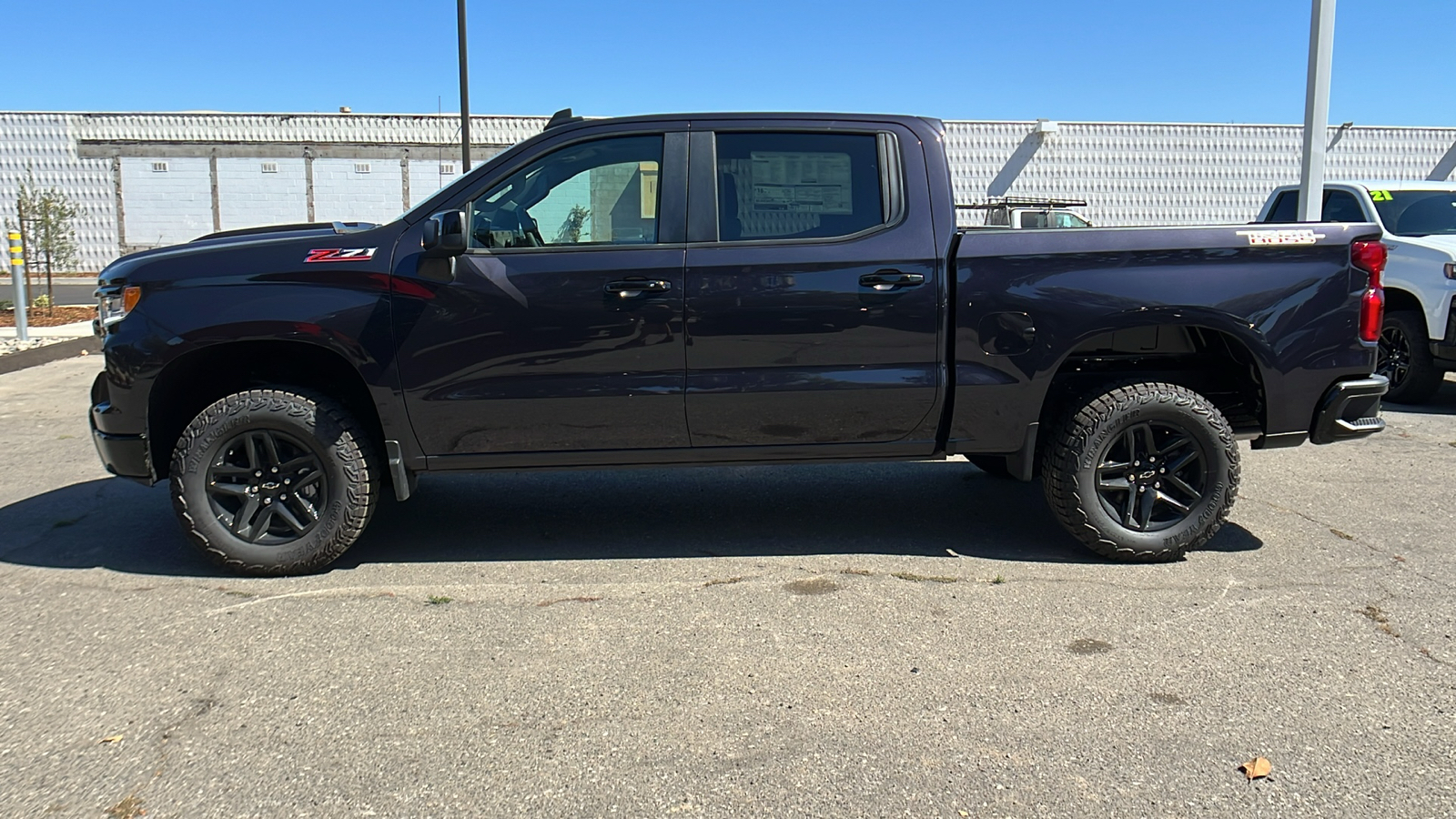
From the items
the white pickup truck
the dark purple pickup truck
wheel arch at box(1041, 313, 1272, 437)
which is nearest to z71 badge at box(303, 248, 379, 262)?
the dark purple pickup truck

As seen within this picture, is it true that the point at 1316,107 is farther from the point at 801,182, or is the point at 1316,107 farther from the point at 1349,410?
the point at 801,182

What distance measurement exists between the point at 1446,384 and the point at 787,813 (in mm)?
10370

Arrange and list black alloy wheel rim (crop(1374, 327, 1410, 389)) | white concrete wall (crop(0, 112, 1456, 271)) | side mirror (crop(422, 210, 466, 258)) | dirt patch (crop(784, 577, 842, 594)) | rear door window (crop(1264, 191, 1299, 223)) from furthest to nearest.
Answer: white concrete wall (crop(0, 112, 1456, 271))
rear door window (crop(1264, 191, 1299, 223))
black alloy wheel rim (crop(1374, 327, 1410, 389))
dirt patch (crop(784, 577, 842, 594))
side mirror (crop(422, 210, 466, 258))

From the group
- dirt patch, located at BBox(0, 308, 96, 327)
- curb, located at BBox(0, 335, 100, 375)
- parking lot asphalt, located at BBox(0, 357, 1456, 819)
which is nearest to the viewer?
parking lot asphalt, located at BBox(0, 357, 1456, 819)

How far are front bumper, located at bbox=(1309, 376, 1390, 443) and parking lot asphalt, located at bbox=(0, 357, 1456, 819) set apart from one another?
565mm

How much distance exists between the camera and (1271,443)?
4.75m

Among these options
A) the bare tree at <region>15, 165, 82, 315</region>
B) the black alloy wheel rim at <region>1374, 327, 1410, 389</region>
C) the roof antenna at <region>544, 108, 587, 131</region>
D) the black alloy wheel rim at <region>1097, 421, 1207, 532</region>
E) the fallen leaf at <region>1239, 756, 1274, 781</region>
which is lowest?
the fallen leaf at <region>1239, 756, 1274, 781</region>

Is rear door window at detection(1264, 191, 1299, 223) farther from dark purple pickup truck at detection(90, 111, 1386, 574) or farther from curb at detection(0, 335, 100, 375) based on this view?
curb at detection(0, 335, 100, 375)

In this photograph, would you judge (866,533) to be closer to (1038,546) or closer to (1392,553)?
(1038,546)

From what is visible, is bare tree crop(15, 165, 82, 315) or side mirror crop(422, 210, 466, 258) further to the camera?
bare tree crop(15, 165, 82, 315)

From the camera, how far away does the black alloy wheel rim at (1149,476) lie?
464cm

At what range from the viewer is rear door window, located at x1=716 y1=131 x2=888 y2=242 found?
4496 millimetres

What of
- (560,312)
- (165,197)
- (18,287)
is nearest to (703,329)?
(560,312)

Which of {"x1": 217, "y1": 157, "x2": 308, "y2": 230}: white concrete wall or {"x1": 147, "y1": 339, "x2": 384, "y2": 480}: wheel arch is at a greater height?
{"x1": 217, "y1": 157, "x2": 308, "y2": 230}: white concrete wall
